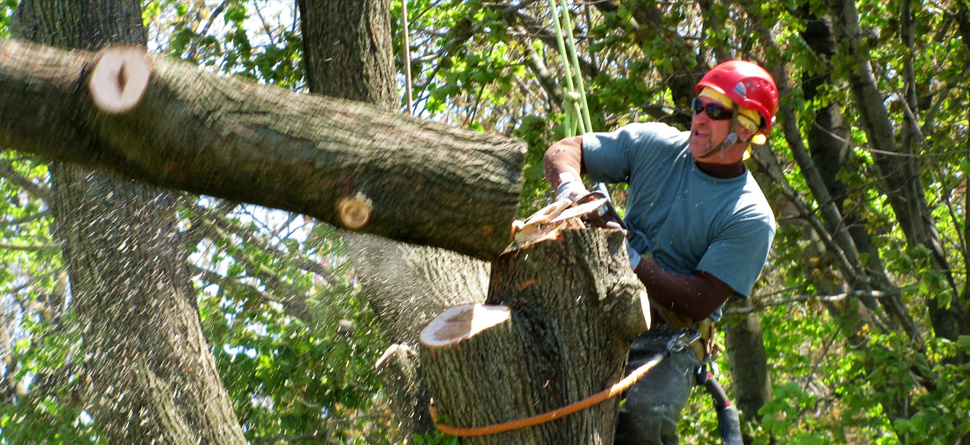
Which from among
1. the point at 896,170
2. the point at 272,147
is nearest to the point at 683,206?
the point at 272,147

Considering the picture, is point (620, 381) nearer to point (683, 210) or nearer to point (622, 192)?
point (683, 210)

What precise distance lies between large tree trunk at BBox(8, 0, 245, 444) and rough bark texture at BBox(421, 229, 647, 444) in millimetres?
1723

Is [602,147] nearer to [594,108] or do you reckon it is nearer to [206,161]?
[206,161]

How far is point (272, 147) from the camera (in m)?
2.10

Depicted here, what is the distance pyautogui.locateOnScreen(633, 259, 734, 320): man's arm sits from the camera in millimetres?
3033

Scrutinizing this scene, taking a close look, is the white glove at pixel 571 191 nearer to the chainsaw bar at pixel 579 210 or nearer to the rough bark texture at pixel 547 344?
the chainsaw bar at pixel 579 210

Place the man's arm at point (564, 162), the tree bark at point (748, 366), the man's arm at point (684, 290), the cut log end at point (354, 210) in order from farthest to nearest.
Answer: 1. the tree bark at point (748, 366)
2. the man's arm at point (564, 162)
3. the man's arm at point (684, 290)
4. the cut log end at point (354, 210)

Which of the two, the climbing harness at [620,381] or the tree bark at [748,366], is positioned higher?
the climbing harness at [620,381]

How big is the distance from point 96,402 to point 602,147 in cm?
246

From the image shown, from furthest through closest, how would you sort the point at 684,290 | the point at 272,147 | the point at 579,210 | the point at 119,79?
the point at 684,290
the point at 579,210
the point at 272,147
the point at 119,79

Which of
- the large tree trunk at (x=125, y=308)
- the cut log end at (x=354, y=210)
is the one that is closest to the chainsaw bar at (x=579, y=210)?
the cut log end at (x=354, y=210)

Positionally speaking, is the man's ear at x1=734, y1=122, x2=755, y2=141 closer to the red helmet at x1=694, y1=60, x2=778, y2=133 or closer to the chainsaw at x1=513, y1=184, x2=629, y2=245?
the red helmet at x1=694, y1=60, x2=778, y2=133

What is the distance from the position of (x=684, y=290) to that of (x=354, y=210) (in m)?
1.33

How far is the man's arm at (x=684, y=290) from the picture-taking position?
9.95ft
